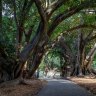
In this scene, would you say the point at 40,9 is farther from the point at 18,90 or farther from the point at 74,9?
the point at 18,90

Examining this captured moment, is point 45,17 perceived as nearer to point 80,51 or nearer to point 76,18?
point 76,18

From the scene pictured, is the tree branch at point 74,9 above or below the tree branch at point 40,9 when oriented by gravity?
above

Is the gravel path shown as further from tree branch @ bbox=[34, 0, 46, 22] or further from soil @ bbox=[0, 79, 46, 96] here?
tree branch @ bbox=[34, 0, 46, 22]

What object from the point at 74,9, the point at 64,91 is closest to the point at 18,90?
the point at 64,91

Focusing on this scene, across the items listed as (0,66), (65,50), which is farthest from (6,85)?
(65,50)

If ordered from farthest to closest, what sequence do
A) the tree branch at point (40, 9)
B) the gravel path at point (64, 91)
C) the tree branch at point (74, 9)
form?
the tree branch at point (74, 9) < the gravel path at point (64, 91) < the tree branch at point (40, 9)

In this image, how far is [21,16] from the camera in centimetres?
2145

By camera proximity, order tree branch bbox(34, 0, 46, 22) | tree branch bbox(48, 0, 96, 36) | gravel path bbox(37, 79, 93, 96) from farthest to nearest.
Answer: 1. tree branch bbox(48, 0, 96, 36)
2. gravel path bbox(37, 79, 93, 96)
3. tree branch bbox(34, 0, 46, 22)

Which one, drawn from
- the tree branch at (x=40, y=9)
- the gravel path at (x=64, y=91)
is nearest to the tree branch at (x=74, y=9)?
the tree branch at (x=40, y=9)

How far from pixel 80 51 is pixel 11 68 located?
17.2 meters

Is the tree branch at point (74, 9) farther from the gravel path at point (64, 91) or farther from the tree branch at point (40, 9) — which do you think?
the gravel path at point (64, 91)

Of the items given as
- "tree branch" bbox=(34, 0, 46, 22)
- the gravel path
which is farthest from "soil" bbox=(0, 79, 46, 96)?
"tree branch" bbox=(34, 0, 46, 22)

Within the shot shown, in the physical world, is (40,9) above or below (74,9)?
below

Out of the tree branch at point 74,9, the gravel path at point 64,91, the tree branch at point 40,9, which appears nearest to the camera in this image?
the tree branch at point 40,9
